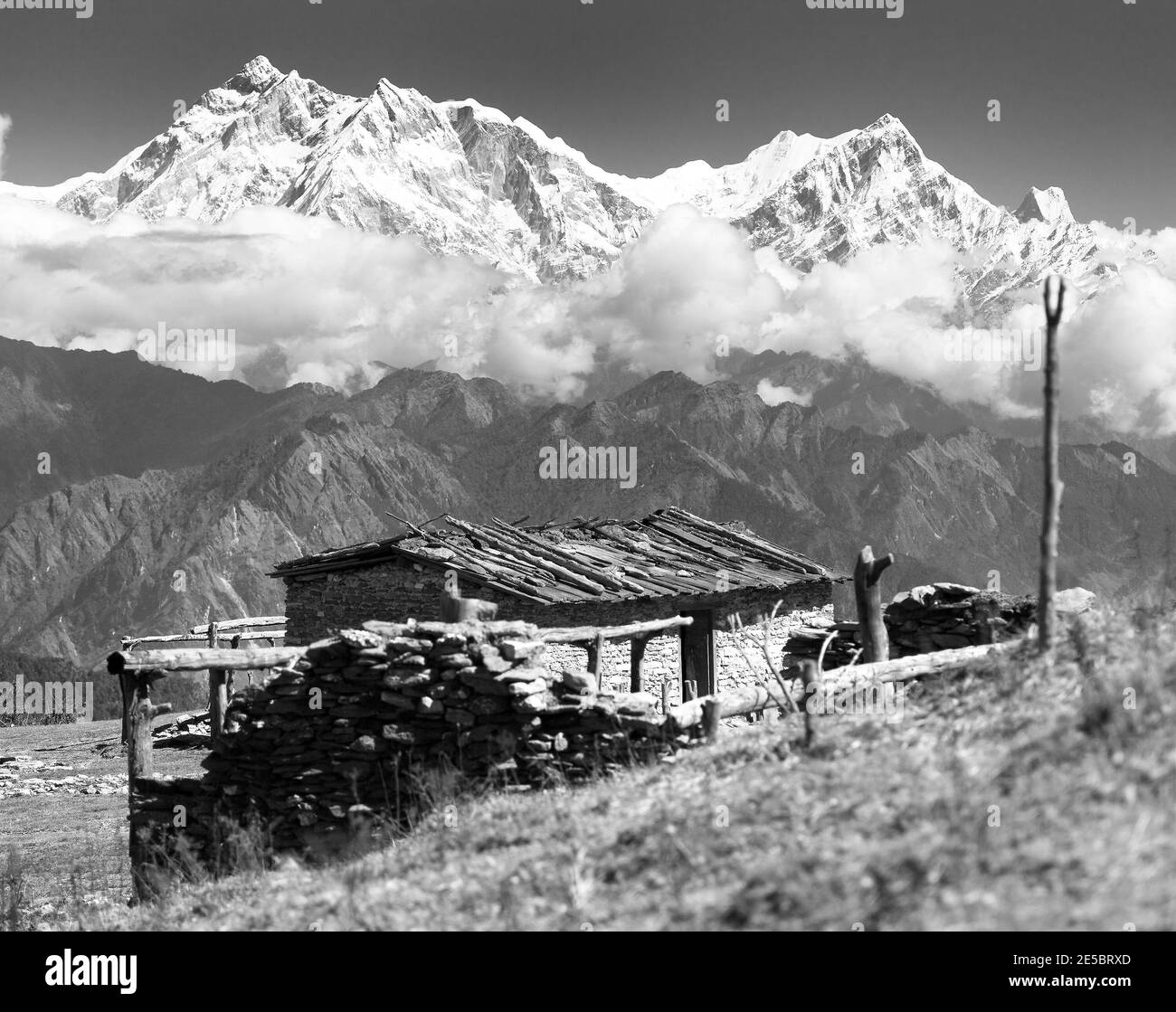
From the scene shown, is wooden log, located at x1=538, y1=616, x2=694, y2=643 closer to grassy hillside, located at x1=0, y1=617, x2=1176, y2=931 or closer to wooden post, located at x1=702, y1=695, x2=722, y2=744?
wooden post, located at x1=702, y1=695, x2=722, y2=744

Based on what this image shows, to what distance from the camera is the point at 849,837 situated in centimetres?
729

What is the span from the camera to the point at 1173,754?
24.0ft

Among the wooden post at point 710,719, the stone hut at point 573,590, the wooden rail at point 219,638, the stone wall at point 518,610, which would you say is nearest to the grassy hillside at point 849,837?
the wooden post at point 710,719

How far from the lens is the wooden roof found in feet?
69.4

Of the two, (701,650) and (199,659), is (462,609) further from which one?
(701,650)

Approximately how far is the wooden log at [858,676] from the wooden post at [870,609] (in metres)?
1.82

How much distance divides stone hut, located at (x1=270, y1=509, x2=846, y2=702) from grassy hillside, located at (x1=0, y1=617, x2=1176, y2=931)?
8452 millimetres

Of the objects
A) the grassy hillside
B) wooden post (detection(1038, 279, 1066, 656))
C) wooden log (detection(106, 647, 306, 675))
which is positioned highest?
wooden post (detection(1038, 279, 1066, 656))

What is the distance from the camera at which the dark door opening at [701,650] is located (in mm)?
22906

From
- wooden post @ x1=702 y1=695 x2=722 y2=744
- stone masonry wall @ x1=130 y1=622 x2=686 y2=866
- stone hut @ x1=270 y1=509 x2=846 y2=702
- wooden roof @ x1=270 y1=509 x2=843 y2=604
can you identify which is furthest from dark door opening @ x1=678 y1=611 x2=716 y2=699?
wooden post @ x1=702 y1=695 x2=722 y2=744

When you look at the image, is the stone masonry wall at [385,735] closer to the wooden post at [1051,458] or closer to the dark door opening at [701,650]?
the wooden post at [1051,458]

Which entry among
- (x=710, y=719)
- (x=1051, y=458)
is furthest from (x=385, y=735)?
(x=1051, y=458)
